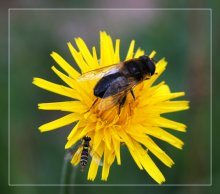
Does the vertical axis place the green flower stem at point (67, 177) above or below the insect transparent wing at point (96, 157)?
below

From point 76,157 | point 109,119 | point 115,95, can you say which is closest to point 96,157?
point 76,157

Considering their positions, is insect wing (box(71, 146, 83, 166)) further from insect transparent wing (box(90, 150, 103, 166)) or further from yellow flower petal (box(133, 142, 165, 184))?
yellow flower petal (box(133, 142, 165, 184))

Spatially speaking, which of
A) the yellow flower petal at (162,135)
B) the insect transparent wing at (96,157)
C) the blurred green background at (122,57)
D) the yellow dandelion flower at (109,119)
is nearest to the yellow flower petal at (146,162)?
the yellow dandelion flower at (109,119)

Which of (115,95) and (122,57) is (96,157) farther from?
(122,57)

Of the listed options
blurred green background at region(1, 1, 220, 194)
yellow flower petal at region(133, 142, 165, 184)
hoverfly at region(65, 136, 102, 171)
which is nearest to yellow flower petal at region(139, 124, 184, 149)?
yellow flower petal at region(133, 142, 165, 184)

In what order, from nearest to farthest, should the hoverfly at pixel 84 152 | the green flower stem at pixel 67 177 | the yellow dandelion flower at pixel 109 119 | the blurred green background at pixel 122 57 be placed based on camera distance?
1. the hoverfly at pixel 84 152
2. the yellow dandelion flower at pixel 109 119
3. the green flower stem at pixel 67 177
4. the blurred green background at pixel 122 57

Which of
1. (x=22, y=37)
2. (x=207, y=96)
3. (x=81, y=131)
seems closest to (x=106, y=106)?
(x=81, y=131)

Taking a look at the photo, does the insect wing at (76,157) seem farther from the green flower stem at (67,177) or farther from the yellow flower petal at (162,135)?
the yellow flower petal at (162,135)

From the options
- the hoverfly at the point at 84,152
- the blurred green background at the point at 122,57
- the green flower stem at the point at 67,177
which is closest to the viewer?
the hoverfly at the point at 84,152
